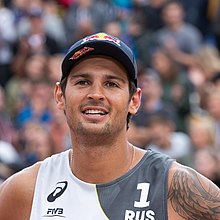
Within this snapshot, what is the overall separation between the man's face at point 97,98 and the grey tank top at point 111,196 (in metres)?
0.26

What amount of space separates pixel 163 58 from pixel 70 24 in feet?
8.41

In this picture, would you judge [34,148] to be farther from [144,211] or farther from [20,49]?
[144,211]

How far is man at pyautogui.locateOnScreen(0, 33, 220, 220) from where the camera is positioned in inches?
158

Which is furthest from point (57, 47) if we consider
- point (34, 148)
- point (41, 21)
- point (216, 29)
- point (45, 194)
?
point (45, 194)

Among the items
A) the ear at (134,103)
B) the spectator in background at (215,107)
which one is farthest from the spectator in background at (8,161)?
the ear at (134,103)

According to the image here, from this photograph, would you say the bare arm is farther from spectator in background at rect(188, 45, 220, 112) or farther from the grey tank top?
spectator in background at rect(188, 45, 220, 112)

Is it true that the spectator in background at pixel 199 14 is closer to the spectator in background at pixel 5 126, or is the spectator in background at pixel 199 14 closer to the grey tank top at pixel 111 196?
the spectator in background at pixel 5 126

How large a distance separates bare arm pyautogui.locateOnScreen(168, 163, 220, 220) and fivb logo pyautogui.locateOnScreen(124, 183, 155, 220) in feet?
0.35

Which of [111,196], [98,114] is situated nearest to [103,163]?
[111,196]

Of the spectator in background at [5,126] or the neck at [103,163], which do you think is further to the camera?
the spectator in background at [5,126]

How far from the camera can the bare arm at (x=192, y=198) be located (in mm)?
4000

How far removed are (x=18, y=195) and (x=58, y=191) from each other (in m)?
0.29

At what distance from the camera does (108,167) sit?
4.22m

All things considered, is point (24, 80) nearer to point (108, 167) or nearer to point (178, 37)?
point (178, 37)
